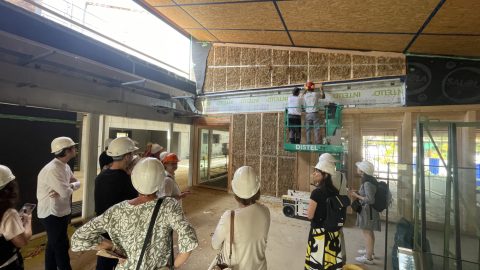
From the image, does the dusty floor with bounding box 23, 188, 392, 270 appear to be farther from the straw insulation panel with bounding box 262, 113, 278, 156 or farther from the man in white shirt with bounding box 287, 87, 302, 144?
the man in white shirt with bounding box 287, 87, 302, 144

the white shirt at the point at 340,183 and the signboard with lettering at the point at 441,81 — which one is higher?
the signboard with lettering at the point at 441,81

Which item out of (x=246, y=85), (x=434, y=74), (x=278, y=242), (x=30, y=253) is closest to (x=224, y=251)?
(x=278, y=242)

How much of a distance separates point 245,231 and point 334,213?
1.26 m

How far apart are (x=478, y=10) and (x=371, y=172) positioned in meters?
2.63

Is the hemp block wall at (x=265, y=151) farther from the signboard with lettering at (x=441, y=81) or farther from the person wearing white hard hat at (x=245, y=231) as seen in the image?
the person wearing white hard hat at (x=245, y=231)

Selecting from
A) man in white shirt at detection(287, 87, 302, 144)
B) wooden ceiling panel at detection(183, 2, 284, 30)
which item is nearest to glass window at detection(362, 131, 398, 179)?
man in white shirt at detection(287, 87, 302, 144)

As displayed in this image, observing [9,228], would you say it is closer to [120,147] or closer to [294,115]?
[120,147]

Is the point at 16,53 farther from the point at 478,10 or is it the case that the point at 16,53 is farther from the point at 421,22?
the point at 478,10

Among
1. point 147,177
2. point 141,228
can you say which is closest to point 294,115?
point 147,177

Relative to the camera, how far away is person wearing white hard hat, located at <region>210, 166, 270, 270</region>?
1736mm

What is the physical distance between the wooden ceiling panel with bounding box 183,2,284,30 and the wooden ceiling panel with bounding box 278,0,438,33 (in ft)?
1.05

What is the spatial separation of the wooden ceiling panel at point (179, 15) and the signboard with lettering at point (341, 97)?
2.62 meters

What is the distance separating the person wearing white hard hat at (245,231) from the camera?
1736mm

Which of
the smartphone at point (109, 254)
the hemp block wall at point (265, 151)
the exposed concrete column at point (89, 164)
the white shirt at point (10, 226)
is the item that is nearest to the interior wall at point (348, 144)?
the hemp block wall at point (265, 151)
